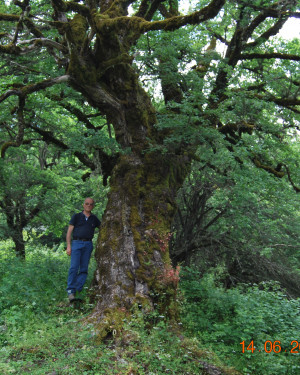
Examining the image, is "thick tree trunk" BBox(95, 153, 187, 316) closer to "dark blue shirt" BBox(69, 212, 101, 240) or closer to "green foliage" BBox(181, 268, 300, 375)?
"dark blue shirt" BBox(69, 212, 101, 240)

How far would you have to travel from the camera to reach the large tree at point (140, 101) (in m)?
6.21

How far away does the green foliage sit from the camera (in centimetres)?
482

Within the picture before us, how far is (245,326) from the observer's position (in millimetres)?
5672

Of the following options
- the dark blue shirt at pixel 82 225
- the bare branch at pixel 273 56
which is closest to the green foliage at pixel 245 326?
the dark blue shirt at pixel 82 225

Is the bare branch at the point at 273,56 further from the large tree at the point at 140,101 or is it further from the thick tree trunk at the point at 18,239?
the thick tree trunk at the point at 18,239

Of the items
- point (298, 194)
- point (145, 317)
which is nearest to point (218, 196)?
point (298, 194)

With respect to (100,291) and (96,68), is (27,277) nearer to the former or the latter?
(100,291)

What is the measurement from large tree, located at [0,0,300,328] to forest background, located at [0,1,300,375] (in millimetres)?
39

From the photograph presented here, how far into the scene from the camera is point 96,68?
6.88 m

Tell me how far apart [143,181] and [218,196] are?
2575 millimetres
